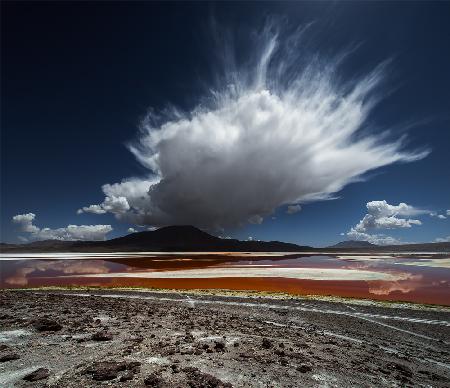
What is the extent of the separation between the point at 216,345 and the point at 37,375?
→ 20.4ft

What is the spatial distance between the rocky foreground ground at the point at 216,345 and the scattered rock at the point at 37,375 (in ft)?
0.10

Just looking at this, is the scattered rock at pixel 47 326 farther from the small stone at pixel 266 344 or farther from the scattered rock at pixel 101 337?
the small stone at pixel 266 344

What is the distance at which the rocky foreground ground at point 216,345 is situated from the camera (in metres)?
10.4

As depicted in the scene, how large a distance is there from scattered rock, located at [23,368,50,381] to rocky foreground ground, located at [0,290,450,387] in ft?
0.10

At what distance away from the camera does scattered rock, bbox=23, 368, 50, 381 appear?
9.98 meters

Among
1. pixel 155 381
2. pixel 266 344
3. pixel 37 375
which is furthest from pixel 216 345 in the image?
pixel 37 375

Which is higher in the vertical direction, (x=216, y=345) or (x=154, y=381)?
(x=216, y=345)

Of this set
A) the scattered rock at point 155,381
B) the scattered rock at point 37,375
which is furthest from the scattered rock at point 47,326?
the scattered rock at point 155,381

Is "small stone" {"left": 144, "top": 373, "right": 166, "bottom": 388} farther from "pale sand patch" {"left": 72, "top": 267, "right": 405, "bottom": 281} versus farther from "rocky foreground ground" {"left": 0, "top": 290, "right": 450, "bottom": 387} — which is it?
"pale sand patch" {"left": 72, "top": 267, "right": 405, "bottom": 281}

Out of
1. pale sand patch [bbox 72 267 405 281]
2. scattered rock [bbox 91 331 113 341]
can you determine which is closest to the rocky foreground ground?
scattered rock [bbox 91 331 113 341]

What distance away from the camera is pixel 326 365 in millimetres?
11961

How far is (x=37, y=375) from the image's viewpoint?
10.1m

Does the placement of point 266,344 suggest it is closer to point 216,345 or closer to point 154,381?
point 216,345

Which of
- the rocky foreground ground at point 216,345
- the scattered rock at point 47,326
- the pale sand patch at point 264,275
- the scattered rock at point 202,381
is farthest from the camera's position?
the pale sand patch at point 264,275
